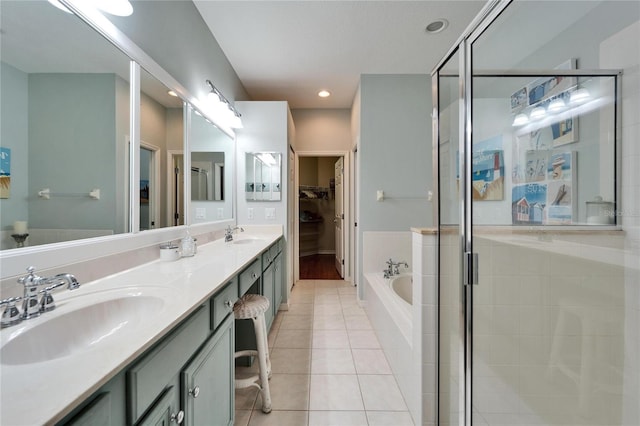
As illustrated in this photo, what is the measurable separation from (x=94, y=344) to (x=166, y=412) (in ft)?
0.87

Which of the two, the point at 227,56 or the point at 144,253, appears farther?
the point at 227,56

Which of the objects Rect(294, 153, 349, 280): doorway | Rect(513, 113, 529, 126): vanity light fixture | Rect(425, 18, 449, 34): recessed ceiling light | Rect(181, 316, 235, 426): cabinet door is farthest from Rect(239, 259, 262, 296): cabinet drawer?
Rect(294, 153, 349, 280): doorway

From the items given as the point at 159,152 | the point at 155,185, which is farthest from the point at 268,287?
the point at 159,152

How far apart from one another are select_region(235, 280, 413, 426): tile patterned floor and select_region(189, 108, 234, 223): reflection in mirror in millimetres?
1253

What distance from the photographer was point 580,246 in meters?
1.26

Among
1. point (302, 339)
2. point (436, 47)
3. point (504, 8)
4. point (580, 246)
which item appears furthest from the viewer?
point (436, 47)

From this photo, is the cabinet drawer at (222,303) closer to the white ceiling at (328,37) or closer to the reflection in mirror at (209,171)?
the reflection in mirror at (209,171)

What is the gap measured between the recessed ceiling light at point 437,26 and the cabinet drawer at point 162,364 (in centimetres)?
270

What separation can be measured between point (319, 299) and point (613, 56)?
120 inches

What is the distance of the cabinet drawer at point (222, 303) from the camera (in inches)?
38.0

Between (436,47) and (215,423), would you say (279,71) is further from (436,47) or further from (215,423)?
(215,423)

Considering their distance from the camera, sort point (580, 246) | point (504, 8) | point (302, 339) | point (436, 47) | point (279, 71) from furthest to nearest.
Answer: point (279, 71) < point (436, 47) < point (302, 339) < point (580, 246) < point (504, 8)

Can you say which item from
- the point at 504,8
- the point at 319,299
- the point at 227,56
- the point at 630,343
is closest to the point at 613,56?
the point at 504,8

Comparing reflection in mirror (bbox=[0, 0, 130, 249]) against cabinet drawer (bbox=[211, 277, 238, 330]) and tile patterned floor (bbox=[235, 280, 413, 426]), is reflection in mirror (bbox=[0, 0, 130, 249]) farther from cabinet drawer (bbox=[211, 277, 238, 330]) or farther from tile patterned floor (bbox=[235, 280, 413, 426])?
tile patterned floor (bbox=[235, 280, 413, 426])
